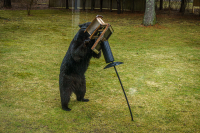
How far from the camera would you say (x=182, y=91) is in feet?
17.4

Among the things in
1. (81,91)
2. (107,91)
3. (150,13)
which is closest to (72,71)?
(81,91)

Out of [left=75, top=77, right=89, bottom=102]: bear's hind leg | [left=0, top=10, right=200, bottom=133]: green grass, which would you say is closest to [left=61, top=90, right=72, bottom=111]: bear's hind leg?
[left=0, top=10, right=200, bottom=133]: green grass

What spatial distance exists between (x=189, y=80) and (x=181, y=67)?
1.12 metres

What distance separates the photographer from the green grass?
12.8 ft

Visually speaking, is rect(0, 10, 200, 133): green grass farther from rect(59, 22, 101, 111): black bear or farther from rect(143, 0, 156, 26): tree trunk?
rect(143, 0, 156, 26): tree trunk

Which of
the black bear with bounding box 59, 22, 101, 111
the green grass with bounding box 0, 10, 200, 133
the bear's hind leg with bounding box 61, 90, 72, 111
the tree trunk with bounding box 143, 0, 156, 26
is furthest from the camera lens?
the tree trunk with bounding box 143, 0, 156, 26

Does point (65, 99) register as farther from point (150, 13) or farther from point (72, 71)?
point (150, 13)

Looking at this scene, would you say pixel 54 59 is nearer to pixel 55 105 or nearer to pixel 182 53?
pixel 55 105

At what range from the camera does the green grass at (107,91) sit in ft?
12.8

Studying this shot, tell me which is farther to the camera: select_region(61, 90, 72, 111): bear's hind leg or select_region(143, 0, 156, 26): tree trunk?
select_region(143, 0, 156, 26): tree trunk

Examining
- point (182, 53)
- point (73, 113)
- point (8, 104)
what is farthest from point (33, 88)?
point (182, 53)

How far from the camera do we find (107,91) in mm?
5273

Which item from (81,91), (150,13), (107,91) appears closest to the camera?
(81,91)

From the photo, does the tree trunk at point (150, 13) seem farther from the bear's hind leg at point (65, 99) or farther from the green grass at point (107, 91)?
the bear's hind leg at point (65, 99)
